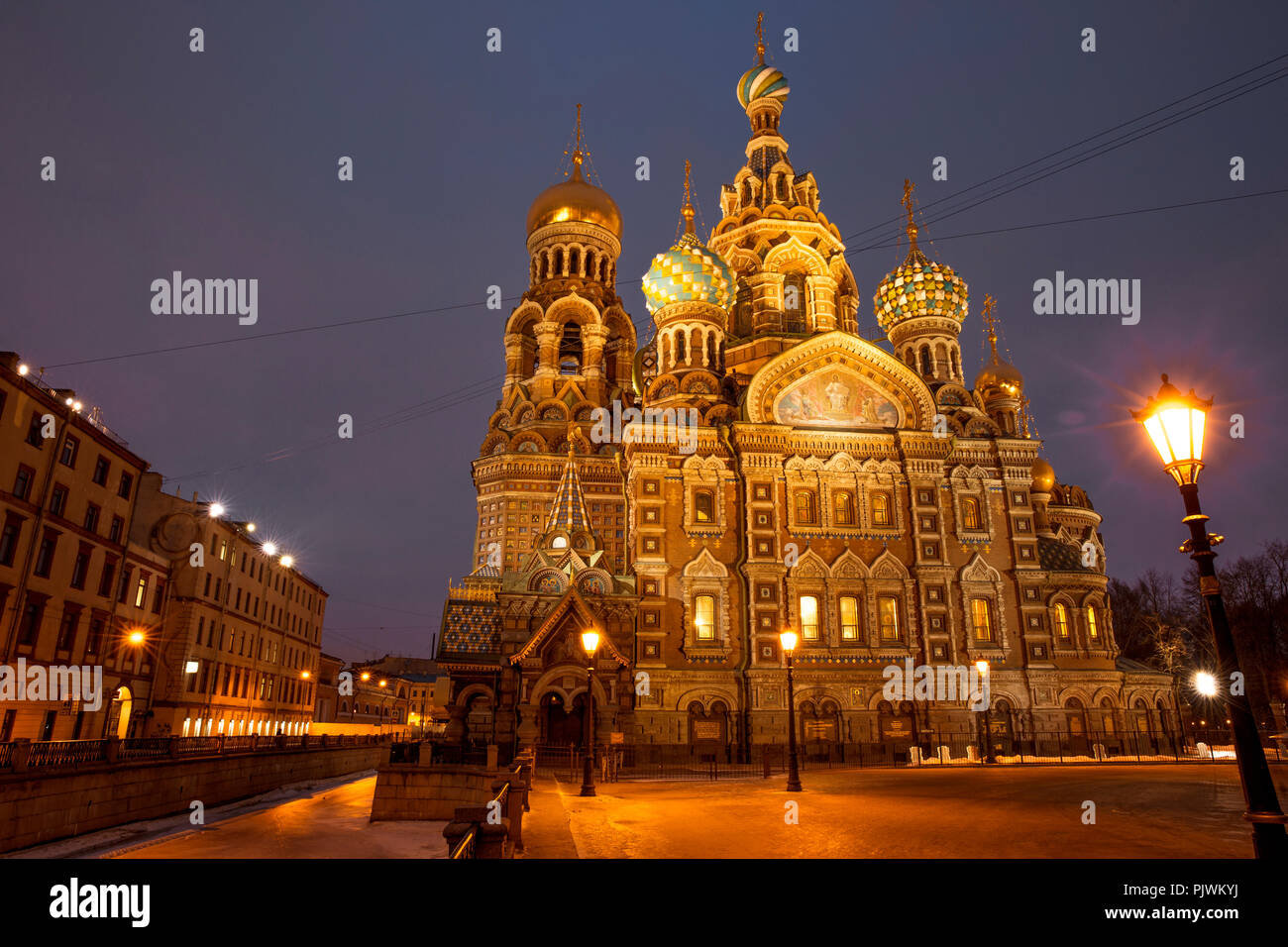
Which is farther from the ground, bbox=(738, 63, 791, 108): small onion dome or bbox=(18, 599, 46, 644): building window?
bbox=(738, 63, 791, 108): small onion dome

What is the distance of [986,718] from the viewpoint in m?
35.1

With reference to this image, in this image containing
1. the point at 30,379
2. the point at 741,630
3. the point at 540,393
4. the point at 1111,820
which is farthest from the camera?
the point at 540,393

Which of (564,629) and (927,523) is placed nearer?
(564,629)

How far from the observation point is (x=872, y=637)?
3641 centimetres

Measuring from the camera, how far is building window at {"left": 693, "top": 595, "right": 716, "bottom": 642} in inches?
1412

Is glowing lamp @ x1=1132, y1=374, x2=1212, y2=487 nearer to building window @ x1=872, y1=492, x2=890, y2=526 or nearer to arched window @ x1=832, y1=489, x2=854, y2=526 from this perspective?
arched window @ x1=832, y1=489, x2=854, y2=526

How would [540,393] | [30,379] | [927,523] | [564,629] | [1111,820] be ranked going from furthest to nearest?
[540,393], [927,523], [564,629], [30,379], [1111,820]

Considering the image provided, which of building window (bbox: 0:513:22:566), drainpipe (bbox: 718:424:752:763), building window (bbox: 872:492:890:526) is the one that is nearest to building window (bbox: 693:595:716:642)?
drainpipe (bbox: 718:424:752:763)

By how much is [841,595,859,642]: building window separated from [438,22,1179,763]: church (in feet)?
0.30

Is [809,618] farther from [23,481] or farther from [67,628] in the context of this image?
[23,481]

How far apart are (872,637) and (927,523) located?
6.27 metres

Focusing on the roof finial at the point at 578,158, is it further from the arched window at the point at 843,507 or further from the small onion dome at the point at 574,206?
the arched window at the point at 843,507

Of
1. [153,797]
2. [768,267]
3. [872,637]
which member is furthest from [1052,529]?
[153,797]
